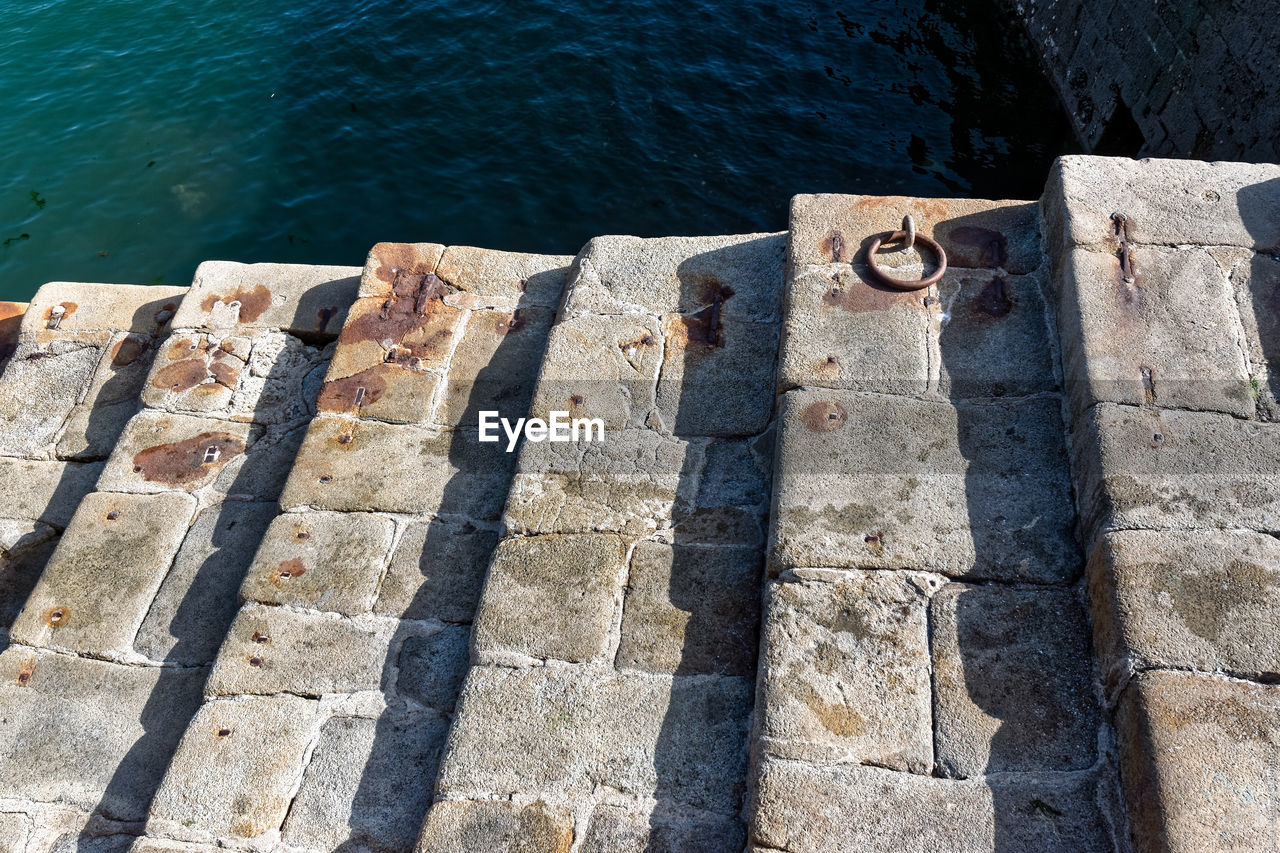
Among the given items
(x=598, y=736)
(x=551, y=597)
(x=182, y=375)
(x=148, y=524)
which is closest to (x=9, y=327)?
(x=182, y=375)

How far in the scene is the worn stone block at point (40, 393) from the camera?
15.5 feet

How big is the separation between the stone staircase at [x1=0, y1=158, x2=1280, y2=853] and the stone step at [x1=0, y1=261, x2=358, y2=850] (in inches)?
0.7

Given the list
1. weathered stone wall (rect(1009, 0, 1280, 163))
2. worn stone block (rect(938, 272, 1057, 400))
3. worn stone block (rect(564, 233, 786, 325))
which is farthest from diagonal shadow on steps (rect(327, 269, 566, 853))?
weathered stone wall (rect(1009, 0, 1280, 163))

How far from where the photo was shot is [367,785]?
3016 mm

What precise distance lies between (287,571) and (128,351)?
2.25 m

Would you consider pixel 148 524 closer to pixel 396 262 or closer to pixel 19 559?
pixel 19 559

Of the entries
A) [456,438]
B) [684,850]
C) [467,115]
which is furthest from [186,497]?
[467,115]

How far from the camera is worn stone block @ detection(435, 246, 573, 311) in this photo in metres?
4.56

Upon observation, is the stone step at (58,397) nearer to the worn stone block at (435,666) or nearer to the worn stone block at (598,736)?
the worn stone block at (435,666)

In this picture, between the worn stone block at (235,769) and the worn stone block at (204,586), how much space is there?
510mm

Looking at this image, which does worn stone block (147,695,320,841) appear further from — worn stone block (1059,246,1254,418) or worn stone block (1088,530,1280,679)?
worn stone block (1059,246,1254,418)

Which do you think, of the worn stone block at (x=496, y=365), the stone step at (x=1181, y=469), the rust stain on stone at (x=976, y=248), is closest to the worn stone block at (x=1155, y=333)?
the stone step at (x=1181, y=469)

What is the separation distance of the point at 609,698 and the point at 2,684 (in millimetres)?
2447

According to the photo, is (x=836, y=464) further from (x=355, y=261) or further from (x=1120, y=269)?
(x=355, y=261)
